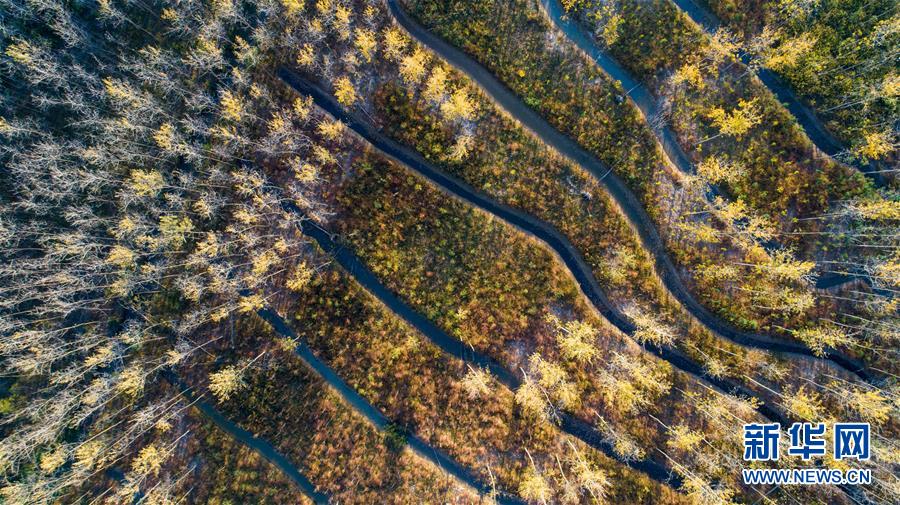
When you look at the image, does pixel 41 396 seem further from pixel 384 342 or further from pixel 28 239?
pixel 384 342

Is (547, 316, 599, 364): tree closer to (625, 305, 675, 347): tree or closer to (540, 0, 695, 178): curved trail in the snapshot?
(625, 305, 675, 347): tree

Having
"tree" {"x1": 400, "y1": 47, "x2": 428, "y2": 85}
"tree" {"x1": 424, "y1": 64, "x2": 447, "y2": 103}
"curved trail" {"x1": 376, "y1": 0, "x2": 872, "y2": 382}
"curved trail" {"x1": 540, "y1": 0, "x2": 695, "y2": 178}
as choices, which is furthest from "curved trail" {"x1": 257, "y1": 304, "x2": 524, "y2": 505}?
"curved trail" {"x1": 540, "y1": 0, "x2": 695, "y2": 178}

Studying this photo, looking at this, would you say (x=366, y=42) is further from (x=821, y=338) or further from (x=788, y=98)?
(x=821, y=338)

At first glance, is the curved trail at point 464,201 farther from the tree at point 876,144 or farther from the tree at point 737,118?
the tree at point 876,144

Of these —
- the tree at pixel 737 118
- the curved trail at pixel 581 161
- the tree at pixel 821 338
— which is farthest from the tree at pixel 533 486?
the tree at pixel 737 118

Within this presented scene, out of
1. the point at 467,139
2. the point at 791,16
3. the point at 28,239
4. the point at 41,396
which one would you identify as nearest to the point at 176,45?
the point at 28,239

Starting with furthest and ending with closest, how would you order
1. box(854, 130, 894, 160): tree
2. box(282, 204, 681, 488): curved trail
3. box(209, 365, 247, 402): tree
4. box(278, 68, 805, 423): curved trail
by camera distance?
box(278, 68, 805, 423): curved trail, box(282, 204, 681, 488): curved trail, box(209, 365, 247, 402): tree, box(854, 130, 894, 160): tree

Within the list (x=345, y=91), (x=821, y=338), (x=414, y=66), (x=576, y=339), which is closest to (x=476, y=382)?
(x=576, y=339)
